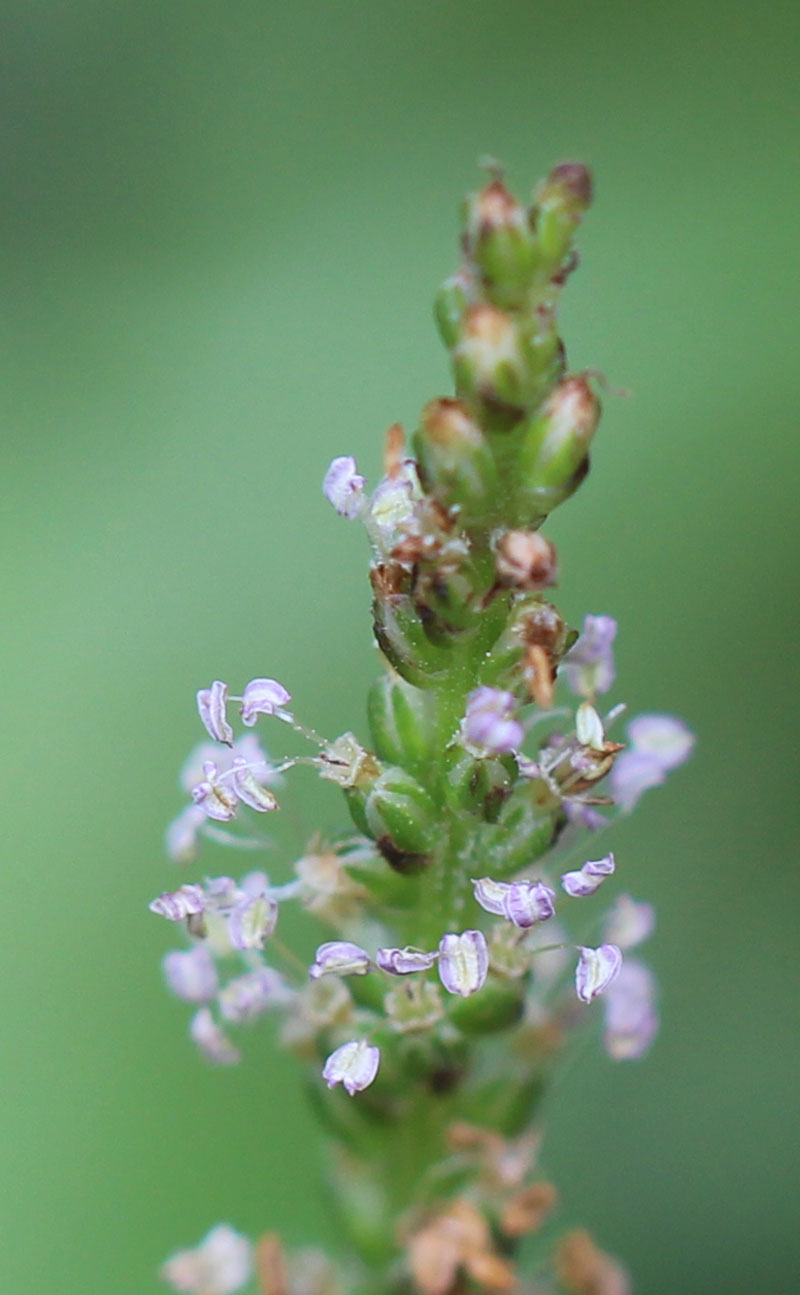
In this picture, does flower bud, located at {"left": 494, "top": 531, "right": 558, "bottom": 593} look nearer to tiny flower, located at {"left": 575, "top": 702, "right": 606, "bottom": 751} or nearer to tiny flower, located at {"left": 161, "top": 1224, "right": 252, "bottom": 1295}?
tiny flower, located at {"left": 575, "top": 702, "right": 606, "bottom": 751}

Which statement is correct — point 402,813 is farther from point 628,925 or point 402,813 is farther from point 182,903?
point 628,925

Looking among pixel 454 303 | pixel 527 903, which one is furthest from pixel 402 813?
pixel 454 303

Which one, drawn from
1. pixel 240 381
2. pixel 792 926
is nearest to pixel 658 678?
pixel 792 926

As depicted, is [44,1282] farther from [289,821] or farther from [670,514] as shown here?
[670,514]

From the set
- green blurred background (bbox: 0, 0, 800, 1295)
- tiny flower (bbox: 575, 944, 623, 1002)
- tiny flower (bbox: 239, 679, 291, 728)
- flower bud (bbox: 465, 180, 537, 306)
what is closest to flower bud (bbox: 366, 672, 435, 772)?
tiny flower (bbox: 239, 679, 291, 728)

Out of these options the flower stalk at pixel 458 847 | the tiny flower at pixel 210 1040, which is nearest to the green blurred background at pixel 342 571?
the flower stalk at pixel 458 847
